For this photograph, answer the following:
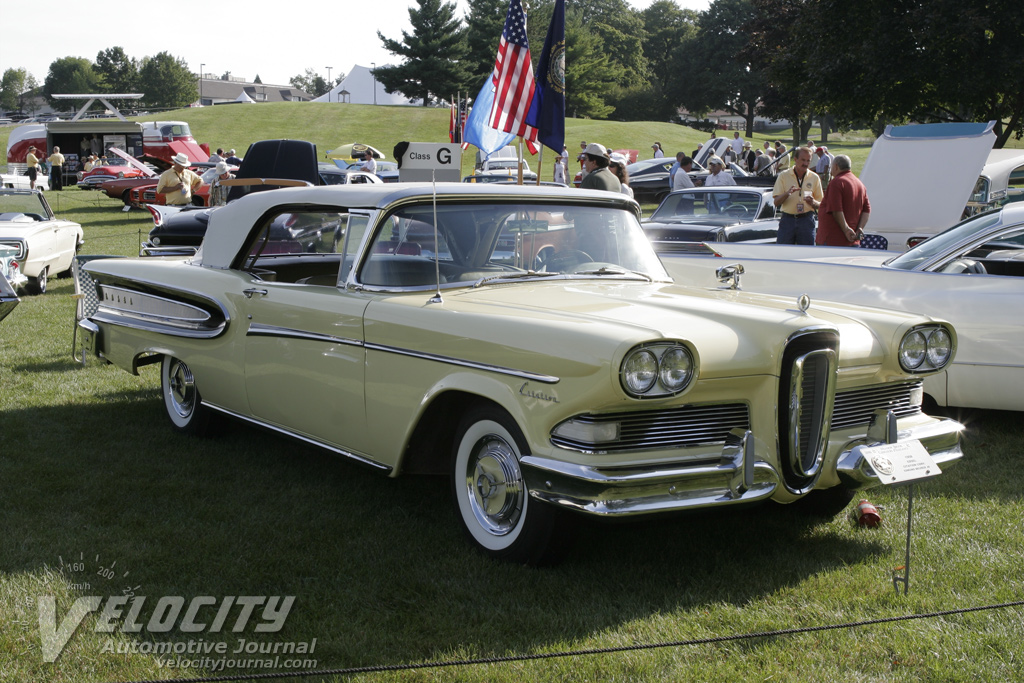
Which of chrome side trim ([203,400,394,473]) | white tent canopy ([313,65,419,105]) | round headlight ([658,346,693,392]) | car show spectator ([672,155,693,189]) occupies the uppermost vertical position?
white tent canopy ([313,65,419,105])

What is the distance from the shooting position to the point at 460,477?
385 cm

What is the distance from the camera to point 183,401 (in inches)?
227

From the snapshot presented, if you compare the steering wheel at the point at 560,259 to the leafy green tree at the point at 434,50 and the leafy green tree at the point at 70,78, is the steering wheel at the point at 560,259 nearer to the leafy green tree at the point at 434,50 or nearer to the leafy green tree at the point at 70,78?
the leafy green tree at the point at 434,50

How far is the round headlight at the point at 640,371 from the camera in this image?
3109 mm

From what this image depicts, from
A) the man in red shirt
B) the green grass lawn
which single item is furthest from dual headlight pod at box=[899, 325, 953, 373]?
the man in red shirt

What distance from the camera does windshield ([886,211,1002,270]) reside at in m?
5.93

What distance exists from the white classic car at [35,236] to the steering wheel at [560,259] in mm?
8624

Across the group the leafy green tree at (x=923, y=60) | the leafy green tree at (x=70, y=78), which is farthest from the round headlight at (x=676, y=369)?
the leafy green tree at (x=70, y=78)

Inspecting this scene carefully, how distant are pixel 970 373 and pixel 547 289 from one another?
9.74 ft

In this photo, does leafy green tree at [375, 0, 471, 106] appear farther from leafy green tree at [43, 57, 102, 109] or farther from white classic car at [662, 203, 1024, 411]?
white classic car at [662, 203, 1024, 411]

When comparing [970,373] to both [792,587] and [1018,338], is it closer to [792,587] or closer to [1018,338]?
[1018,338]

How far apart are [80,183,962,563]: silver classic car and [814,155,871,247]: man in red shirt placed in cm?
535

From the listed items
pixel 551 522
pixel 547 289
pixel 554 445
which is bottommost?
pixel 551 522

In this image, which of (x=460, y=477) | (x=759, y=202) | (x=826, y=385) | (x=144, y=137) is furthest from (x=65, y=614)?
(x=144, y=137)
